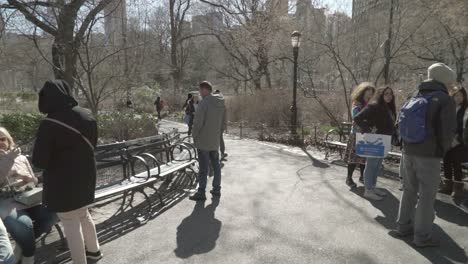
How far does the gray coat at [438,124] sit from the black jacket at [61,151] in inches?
128

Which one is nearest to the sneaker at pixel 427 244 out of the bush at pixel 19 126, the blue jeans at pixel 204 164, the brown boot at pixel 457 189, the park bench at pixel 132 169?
the brown boot at pixel 457 189

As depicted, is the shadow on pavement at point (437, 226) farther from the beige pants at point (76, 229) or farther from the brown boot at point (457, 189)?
the beige pants at point (76, 229)

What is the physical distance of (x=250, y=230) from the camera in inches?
169

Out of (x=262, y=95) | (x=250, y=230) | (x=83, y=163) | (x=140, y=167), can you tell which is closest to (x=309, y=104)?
(x=262, y=95)

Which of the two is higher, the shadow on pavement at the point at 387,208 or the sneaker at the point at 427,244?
the sneaker at the point at 427,244

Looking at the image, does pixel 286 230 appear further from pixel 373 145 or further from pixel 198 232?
pixel 373 145

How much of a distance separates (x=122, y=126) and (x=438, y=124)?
7180 millimetres

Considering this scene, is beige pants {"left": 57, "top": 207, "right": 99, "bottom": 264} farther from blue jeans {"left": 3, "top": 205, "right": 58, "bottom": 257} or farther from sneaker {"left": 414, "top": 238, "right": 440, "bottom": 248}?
sneaker {"left": 414, "top": 238, "right": 440, "bottom": 248}

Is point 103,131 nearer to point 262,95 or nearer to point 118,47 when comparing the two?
A: point 118,47

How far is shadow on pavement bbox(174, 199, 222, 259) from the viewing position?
3.81 m

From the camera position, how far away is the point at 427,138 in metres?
3.57

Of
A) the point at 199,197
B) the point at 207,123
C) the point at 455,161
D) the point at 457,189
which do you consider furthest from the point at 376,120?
the point at 199,197

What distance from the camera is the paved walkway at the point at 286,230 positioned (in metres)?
3.63

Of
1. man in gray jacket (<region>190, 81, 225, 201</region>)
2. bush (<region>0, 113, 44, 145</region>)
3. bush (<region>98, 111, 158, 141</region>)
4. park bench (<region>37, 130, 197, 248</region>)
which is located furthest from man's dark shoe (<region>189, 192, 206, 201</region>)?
bush (<region>0, 113, 44, 145</region>)
